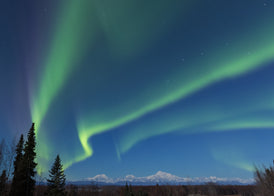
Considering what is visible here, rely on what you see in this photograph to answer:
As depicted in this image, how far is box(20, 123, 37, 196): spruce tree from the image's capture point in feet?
123

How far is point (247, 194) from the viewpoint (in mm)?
185750

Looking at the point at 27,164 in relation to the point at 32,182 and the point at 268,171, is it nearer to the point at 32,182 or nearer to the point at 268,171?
the point at 32,182

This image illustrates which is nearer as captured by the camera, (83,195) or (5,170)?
(5,170)

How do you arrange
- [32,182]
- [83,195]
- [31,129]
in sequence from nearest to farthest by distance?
[32,182], [31,129], [83,195]

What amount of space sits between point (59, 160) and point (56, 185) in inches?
260

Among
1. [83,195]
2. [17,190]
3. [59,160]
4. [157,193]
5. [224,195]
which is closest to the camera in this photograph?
[17,190]

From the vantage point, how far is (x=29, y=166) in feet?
127

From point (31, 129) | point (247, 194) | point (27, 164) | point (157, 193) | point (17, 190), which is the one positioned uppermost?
point (31, 129)

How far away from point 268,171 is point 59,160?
75127 millimetres

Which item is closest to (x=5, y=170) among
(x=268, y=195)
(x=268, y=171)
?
(x=268, y=195)

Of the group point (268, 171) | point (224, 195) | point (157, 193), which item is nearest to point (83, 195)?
point (157, 193)

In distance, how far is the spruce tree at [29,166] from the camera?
37500 mm

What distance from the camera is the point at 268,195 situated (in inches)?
2467

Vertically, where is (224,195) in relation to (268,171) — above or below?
below
